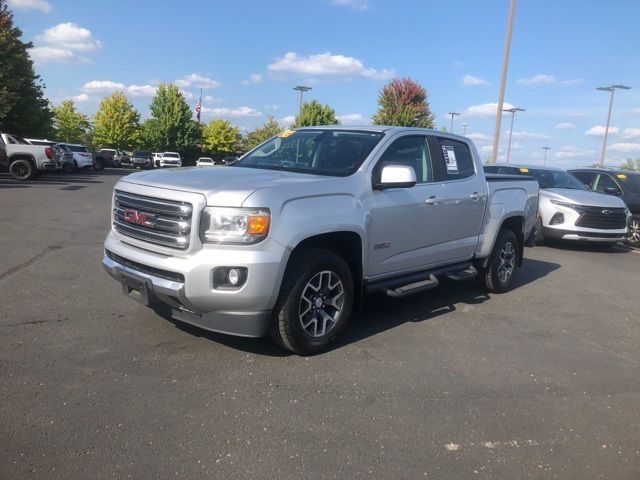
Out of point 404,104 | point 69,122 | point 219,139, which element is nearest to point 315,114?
point 404,104

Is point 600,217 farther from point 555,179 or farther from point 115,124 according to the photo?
point 115,124

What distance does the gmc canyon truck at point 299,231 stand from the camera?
376cm

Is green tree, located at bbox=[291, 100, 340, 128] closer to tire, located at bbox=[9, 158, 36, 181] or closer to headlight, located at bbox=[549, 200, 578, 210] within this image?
tire, located at bbox=[9, 158, 36, 181]

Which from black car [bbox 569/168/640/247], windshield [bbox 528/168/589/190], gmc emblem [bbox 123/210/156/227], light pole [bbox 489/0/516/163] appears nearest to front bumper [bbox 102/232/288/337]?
gmc emblem [bbox 123/210/156/227]

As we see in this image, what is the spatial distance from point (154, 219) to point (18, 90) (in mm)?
30543

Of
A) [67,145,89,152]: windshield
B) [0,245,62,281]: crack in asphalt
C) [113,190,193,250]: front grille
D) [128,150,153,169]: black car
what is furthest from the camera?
[128,150,153,169]: black car

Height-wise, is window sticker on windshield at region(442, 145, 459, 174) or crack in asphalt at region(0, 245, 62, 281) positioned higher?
window sticker on windshield at region(442, 145, 459, 174)

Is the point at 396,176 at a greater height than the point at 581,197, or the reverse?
the point at 396,176

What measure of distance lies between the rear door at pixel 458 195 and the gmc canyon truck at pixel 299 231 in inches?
0.8

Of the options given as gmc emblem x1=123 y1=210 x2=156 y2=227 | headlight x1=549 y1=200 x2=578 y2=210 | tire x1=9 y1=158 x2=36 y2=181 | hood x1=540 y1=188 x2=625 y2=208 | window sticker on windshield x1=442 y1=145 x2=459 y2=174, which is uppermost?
window sticker on windshield x1=442 y1=145 x2=459 y2=174

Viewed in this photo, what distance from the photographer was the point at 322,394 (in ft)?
12.0

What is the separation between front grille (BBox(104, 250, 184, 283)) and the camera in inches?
150

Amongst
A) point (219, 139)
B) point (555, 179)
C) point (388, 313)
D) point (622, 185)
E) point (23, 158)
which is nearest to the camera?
point (388, 313)

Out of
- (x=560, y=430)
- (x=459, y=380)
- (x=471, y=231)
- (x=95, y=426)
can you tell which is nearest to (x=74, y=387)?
(x=95, y=426)
